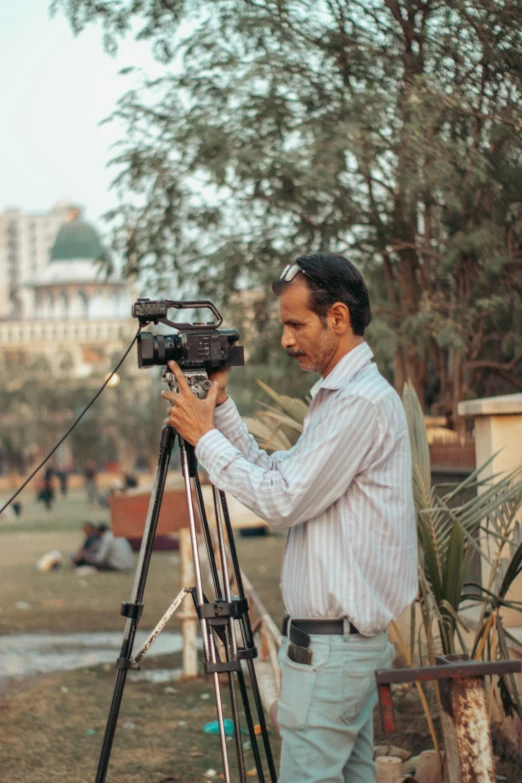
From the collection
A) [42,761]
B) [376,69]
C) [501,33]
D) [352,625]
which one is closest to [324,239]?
[376,69]

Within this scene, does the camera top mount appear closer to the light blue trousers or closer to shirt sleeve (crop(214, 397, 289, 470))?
shirt sleeve (crop(214, 397, 289, 470))

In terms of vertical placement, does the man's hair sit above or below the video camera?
above

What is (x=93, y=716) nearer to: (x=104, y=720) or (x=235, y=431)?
(x=104, y=720)

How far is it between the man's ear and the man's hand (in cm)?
36

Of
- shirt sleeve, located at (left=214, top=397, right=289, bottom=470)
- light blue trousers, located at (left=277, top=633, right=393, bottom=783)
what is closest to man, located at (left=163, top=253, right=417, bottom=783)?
light blue trousers, located at (left=277, top=633, right=393, bottom=783)

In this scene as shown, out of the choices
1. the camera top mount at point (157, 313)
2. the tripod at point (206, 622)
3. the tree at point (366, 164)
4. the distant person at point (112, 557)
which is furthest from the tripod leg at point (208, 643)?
the distant person at point (112, 557)

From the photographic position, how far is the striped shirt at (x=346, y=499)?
2.27 m

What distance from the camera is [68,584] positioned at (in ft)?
44.1

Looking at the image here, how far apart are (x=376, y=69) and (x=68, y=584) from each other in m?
8.23

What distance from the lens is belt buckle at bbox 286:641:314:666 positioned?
229 centimetres

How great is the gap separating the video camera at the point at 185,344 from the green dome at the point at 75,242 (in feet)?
317

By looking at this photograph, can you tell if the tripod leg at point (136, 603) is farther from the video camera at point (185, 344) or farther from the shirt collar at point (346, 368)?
the shirt collar at point (346, 368)

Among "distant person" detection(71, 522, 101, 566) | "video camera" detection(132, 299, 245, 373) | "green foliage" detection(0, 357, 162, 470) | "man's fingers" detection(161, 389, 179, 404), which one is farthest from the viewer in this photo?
"green foliage" detection(0, 357, 162, 470)

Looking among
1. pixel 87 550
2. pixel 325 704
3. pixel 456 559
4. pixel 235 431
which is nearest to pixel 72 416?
pixel 87 550
